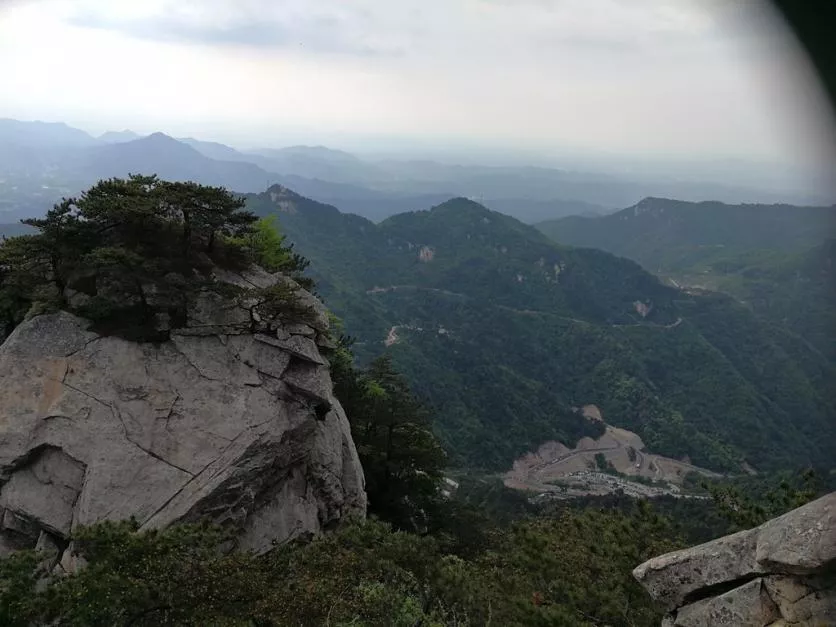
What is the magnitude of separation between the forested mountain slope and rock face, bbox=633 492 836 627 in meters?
70.6

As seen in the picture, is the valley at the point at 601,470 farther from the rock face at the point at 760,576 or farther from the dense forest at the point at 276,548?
the rock face at the point at 760,576

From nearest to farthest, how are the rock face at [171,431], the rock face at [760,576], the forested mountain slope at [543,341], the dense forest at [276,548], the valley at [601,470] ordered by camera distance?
the rock face at [760,576]
the dense forest at [276,548]
the rock face at [171,431]
the valley at [601,470]
the forested mountain slope at [543,341]

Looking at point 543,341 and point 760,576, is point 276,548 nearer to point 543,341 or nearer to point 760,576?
point 760,576

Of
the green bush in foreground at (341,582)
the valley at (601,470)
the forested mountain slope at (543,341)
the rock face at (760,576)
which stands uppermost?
the rock face at (760,576)

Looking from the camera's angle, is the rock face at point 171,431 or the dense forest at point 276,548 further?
the rock face at point 171,431

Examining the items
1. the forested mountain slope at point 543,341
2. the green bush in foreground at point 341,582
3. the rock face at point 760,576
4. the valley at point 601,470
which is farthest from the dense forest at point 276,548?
the forested mountain slope at point 543,341

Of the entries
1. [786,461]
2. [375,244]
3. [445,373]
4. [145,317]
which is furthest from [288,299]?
[375,244]

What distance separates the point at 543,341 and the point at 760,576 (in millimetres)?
120746

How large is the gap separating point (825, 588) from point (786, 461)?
107602 millimetres

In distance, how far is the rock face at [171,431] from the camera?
491 inches

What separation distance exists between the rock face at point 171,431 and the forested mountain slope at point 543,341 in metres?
63.5

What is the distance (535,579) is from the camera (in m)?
11.6

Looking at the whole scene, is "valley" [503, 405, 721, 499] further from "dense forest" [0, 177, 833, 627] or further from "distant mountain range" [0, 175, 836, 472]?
"dense forest" [0, 177, 833, 627]

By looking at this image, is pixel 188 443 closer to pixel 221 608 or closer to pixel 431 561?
pixel 221 608
